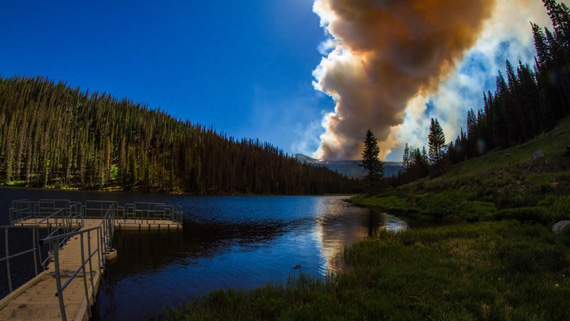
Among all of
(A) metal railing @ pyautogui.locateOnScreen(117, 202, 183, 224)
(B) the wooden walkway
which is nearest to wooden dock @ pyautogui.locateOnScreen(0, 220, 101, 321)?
(B) the wooden walkway

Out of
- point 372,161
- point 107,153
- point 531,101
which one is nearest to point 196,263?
point 372,161

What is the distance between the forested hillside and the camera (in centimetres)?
11812

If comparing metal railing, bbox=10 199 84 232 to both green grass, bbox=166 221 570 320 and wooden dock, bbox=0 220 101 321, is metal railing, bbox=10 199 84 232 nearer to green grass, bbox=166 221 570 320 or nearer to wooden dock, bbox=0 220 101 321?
wooden dock, bbox=0 220 101 321

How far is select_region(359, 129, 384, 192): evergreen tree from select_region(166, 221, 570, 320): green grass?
209ft

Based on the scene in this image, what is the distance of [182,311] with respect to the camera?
10.4m

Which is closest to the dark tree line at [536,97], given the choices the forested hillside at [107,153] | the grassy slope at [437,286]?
the grassy slope at [437,286]

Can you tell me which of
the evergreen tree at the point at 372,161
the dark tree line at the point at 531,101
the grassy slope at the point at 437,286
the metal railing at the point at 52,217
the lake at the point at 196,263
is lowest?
the lake at the point at 196,263

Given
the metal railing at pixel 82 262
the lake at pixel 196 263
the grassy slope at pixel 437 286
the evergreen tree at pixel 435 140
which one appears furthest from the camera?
the evergreen tree at pixel 435 140

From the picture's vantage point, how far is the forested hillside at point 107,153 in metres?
118

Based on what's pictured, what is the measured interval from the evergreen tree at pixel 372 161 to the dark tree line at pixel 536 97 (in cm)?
4193

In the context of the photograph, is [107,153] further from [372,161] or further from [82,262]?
[82,262]

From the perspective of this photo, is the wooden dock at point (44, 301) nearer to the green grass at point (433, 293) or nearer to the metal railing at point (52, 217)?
the green grass at point (433, 293)

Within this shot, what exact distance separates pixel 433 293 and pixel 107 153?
485 ft

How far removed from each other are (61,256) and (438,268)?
19754 millimetres
